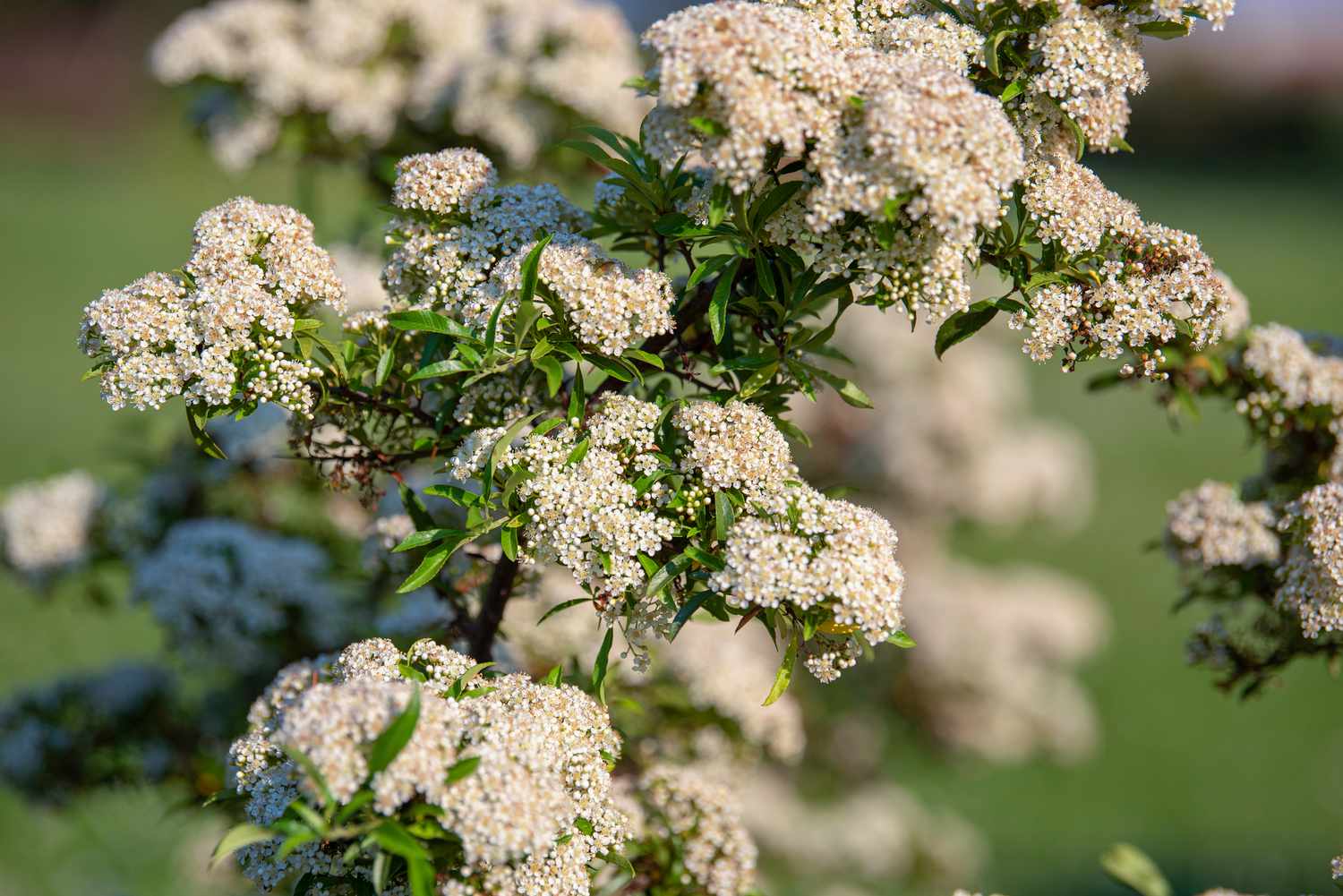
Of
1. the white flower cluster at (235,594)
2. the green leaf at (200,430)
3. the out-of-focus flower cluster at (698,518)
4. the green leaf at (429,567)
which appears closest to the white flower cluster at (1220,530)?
the out-of-focus flower cluster at (698,518)

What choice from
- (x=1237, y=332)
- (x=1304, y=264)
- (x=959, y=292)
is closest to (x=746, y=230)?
(x=959, y=292)

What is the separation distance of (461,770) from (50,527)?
8.39ft

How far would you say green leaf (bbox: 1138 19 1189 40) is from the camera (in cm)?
202

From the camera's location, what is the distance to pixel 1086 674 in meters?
10.1

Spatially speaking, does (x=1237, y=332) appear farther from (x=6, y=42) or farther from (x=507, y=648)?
(x=6, y=42)

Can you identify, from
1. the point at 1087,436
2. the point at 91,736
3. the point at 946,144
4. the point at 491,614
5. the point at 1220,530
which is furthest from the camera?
the point at 1087,436

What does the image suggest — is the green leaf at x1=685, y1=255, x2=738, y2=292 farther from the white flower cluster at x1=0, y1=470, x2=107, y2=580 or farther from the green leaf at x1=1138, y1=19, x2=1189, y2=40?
the white flower cluster at x1=0, y1=470, x2=107, y2=580

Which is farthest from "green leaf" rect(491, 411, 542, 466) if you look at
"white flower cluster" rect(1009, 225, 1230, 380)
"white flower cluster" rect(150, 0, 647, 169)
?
"white flower cluster" rect(150, 0, 647, 169)

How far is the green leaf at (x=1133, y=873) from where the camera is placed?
2516 millimetres

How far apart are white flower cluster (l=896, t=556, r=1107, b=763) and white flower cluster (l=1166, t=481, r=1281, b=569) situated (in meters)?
3.36

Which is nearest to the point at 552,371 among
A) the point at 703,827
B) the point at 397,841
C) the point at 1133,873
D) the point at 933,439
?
the point at 397,841

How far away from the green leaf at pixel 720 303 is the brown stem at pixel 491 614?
2.20 ft

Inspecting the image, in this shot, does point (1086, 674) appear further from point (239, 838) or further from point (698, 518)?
point (239, 838)

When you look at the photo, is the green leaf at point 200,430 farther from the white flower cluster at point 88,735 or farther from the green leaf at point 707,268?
the white flower cluster at point 88,735
